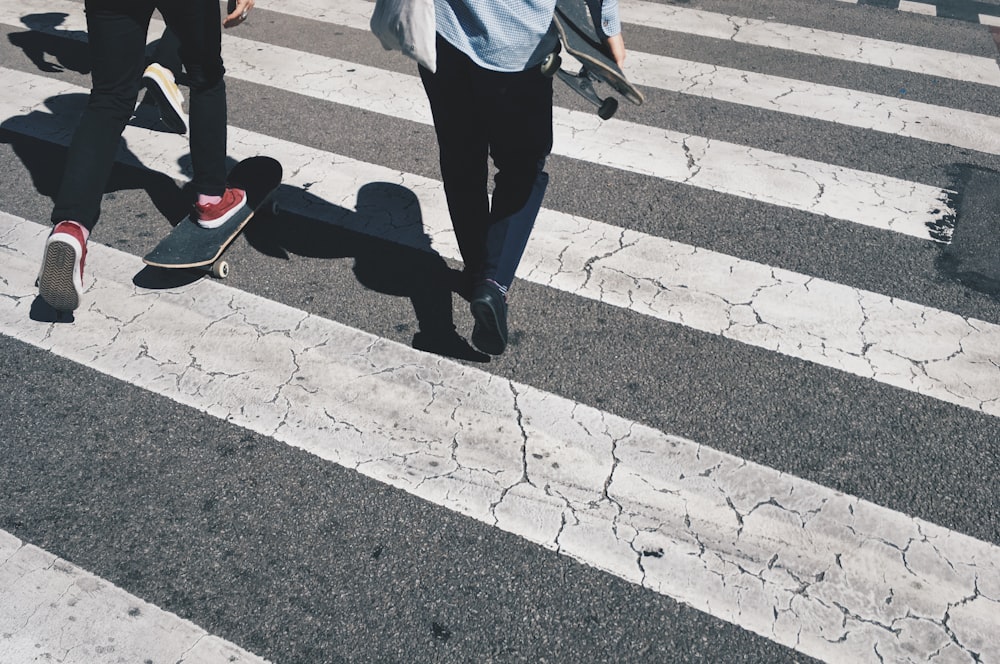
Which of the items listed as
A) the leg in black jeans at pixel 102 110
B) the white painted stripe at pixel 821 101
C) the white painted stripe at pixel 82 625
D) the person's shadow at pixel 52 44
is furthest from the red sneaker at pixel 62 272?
the white painted stripe at pixel 821 101

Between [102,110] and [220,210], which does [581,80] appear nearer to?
[220,210]

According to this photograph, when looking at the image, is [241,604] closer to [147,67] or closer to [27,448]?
[27,448]

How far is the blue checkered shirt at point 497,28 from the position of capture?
269cm

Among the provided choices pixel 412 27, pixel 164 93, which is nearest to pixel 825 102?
pixel 412 27

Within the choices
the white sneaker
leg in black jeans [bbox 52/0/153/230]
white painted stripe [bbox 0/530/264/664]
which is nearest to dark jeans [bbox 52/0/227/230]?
leg in black jeans [bbox 52/0/153/230]

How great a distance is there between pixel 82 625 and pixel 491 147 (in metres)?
1.92

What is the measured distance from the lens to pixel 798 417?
3115mm

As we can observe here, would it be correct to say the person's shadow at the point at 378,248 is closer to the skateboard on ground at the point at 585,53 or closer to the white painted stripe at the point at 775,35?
the skateboard on ground at the point at 585,53

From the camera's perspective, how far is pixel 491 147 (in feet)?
10.3

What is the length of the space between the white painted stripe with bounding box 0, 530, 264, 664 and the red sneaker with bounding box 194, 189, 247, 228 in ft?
5.50

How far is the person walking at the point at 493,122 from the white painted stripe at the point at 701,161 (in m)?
1.51

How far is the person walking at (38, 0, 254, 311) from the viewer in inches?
131

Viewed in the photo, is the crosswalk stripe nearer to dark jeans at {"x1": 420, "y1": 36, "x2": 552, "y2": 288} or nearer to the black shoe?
dark jeans at {"x1": 420, "y1": 36, "x2": 552, "y2": 288}

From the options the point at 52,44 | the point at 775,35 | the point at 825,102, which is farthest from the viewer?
the point at 775,35
